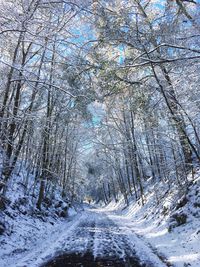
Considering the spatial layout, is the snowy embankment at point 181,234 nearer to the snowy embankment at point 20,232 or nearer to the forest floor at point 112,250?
the forest floor at point 112,250

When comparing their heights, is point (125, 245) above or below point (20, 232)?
below

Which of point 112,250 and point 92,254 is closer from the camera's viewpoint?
point 92,254

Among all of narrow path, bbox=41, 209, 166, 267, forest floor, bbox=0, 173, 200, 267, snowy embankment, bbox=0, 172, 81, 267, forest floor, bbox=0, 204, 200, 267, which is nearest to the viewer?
narrow path, bbox=41, 209, 166, 267

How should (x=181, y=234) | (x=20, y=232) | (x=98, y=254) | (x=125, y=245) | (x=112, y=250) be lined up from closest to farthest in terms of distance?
A: (x=98, y=254)
(x=112, y=250)
(x=125, y=245)
(x=181, y=234)
(x=20, y=232)

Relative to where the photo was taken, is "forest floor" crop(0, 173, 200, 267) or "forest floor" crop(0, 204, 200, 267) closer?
"forest floor" crop(0, 204, 200, 267)

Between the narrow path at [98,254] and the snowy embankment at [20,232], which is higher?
the snowy embankment at [20,232]

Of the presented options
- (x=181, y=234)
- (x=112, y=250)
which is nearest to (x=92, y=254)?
(x=112, y=250)

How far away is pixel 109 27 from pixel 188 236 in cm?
714

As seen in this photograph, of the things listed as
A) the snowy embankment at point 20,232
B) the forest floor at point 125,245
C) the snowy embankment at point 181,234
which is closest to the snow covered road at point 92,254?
the forest floor at point 125,245

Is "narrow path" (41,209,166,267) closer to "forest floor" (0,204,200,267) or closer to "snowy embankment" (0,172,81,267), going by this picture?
"forest floor" (0,204,200,267)

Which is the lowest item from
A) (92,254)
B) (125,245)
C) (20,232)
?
(125,245)

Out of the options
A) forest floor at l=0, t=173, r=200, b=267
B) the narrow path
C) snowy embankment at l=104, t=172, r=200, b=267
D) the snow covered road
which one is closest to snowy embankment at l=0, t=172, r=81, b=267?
forest floor at l=0, t=173, r=200, b=267

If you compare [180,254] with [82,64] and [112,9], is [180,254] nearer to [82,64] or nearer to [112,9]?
[82,64]

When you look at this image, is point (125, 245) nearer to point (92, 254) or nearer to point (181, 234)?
point (92, 254)
